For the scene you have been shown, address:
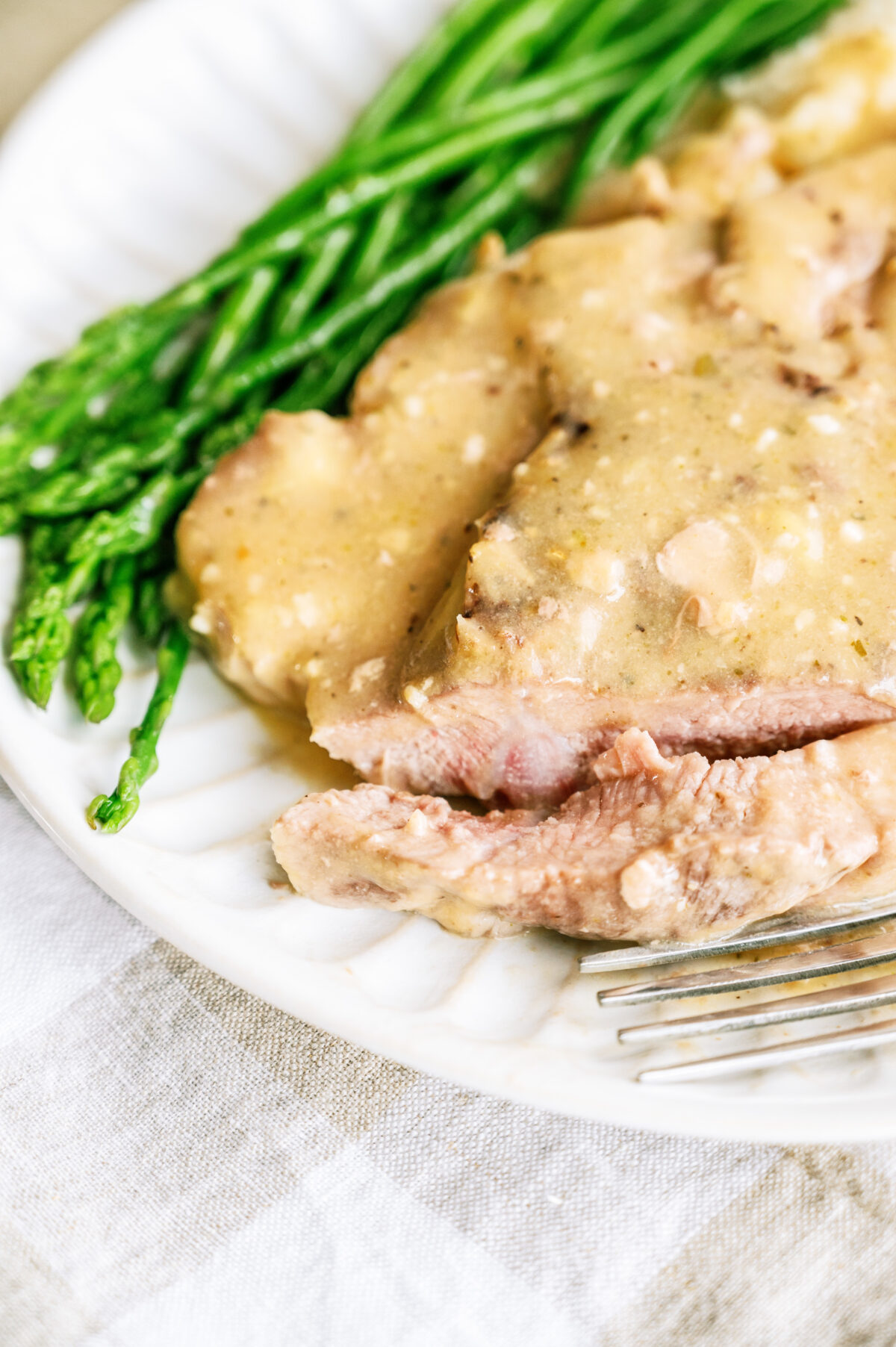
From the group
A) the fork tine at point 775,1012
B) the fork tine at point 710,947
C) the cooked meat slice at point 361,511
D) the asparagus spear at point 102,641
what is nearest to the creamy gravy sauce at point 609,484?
the cooked meat slice at point 361,511

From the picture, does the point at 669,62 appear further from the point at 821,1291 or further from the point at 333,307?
the point at 821,1291

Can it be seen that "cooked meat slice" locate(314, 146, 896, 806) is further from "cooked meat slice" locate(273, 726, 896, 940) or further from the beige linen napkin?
the beige linen napkin

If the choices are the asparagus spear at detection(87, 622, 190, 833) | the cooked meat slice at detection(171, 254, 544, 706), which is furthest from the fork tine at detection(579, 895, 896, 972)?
the asparagus spear at detection(87, 622, 190, 833)

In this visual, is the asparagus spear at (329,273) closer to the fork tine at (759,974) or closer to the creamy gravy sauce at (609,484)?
the creamy gravy sauce at (609,484)

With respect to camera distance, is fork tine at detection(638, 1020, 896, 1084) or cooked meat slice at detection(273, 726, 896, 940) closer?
fork tine at detection(638, 1020, 896, 1084)

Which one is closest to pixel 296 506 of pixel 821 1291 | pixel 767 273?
pixel 767 273

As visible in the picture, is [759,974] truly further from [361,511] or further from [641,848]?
[361,511]
